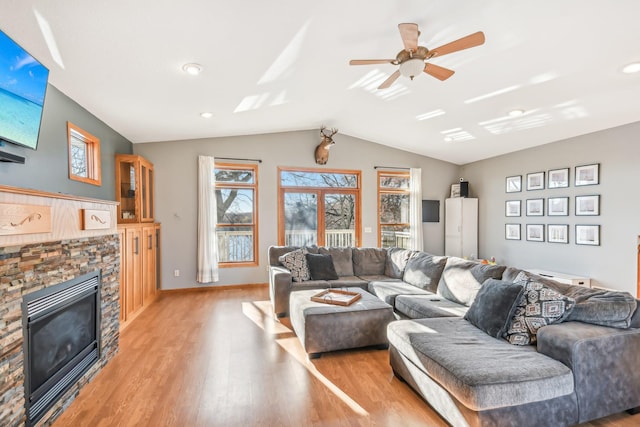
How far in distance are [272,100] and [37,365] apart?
339 centimetres

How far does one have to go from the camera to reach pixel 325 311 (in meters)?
2.88

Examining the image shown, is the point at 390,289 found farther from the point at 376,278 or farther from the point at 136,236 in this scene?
the point at 136,236

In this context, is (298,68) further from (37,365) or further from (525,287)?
(37,365)

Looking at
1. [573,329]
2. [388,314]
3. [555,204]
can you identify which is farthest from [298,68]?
[555,204]

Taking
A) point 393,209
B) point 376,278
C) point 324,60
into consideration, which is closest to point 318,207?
point 393,209

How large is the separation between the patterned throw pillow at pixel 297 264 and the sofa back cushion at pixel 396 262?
122cm

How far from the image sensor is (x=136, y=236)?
13.1 feet

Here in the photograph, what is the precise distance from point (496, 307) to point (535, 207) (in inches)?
156

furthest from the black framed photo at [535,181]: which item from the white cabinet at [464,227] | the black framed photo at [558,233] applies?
the white cabinet at [464,227]

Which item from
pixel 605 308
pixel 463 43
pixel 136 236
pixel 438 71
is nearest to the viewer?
pixel 605 308

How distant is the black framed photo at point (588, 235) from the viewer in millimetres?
4430

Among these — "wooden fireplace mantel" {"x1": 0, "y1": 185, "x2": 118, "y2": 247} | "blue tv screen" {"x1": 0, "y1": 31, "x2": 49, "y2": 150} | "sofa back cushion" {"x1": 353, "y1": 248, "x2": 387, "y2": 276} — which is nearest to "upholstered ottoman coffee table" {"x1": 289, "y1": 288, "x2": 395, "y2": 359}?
"sofa back cushion" {"x1": 353, "y1": 248, "x2": 387, "y2": 276}

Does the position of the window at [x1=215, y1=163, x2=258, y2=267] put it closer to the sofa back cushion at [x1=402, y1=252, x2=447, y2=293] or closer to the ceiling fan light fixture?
the sofa back cushion at [x1=402, y1=252, x2=447, y2=293]

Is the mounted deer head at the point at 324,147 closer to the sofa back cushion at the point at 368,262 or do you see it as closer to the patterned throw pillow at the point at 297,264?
the sofa back cushion at the point at 368,262
